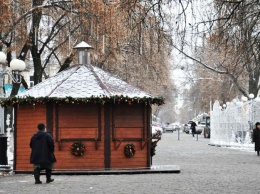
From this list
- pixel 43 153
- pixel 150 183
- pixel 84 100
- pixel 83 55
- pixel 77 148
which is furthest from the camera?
pixel 83 55

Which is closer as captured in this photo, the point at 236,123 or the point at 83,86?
the point at 83,86

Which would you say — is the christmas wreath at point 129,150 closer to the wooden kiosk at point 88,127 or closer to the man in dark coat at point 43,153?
the wooden kiosk at point 88,127

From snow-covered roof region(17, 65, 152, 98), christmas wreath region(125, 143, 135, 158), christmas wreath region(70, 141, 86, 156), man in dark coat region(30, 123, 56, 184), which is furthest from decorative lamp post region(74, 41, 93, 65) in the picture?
man in dark coat region(30, 123, 56, 184)

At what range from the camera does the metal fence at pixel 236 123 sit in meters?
42.0

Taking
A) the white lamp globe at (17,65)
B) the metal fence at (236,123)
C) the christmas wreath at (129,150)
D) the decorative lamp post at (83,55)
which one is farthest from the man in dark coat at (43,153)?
the metal fence at (236,123)

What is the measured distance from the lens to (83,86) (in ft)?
76.2

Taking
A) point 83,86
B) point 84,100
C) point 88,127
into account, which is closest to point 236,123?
point 83,86

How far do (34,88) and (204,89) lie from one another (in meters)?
60.4

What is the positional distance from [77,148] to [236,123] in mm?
23786

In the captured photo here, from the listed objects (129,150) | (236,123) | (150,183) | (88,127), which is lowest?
(150,183)

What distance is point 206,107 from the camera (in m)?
99.8

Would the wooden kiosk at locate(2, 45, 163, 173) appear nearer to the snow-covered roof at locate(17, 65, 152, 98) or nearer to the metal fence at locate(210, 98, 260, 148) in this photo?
the snow-covered roof at locate(17, 65, 152, 98)

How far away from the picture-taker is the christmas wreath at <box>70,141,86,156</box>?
73.6 ft

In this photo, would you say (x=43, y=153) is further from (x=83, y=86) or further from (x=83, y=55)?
(x=83, y=55)
